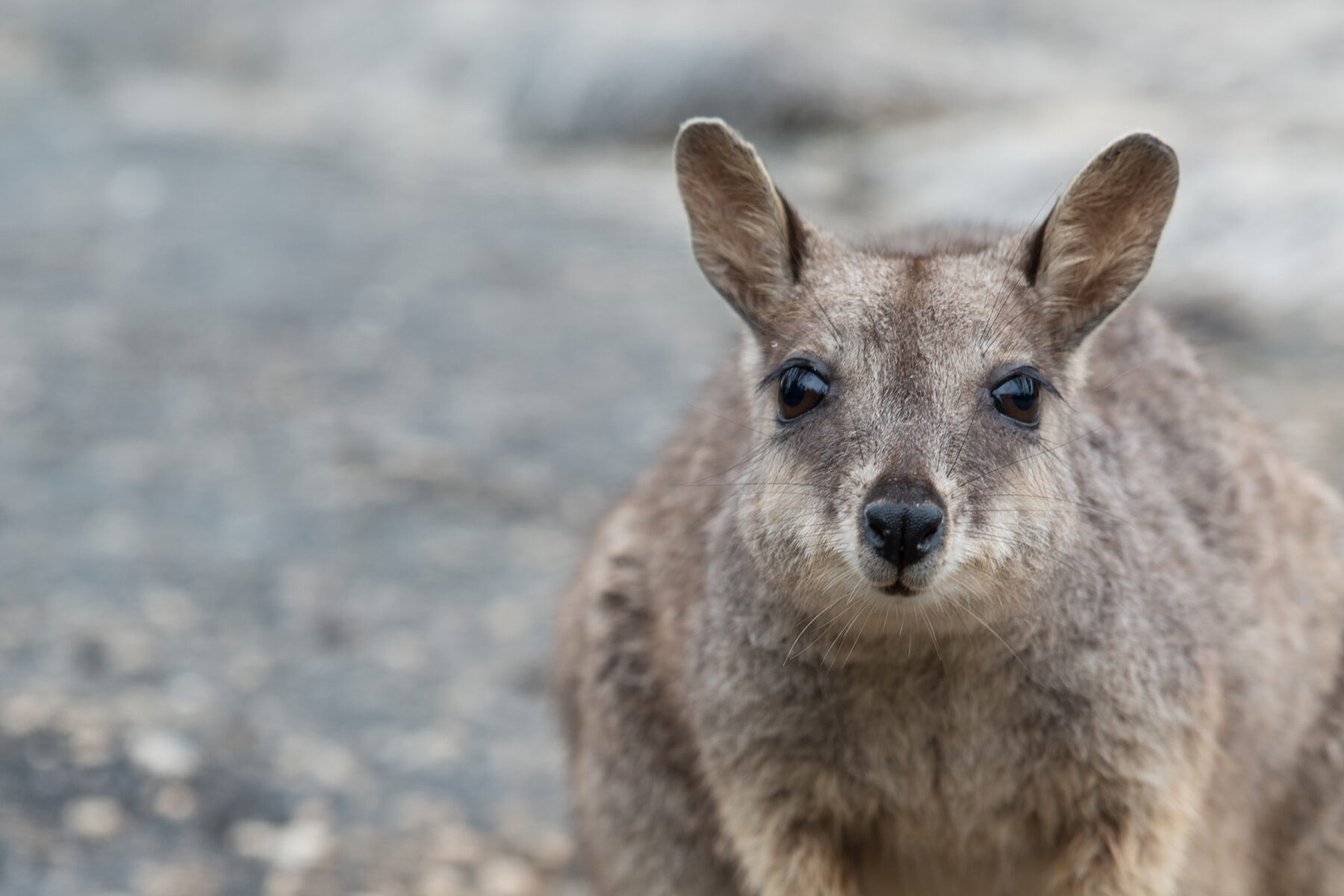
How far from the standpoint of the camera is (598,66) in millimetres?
12664

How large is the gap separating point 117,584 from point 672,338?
3762 mm

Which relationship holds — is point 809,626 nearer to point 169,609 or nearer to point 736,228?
point 736,228

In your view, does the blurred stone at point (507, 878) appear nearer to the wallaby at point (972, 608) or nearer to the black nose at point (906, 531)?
the wallaby at point (972, 608)

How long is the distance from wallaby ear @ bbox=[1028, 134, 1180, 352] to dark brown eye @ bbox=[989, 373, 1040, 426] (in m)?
0.18

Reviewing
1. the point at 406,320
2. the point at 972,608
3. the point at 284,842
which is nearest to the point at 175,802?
the point at 284,842

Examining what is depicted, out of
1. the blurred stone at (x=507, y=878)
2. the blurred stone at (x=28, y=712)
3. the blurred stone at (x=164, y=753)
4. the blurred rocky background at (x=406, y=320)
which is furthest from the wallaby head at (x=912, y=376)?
the blurred stone at (x=28, y=712)

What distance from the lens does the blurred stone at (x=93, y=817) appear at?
14.8 ft

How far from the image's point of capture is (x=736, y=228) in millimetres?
3646

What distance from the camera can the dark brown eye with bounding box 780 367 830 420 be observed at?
3.36 meters

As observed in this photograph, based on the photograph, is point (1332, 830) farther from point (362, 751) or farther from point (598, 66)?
point (598, 66)

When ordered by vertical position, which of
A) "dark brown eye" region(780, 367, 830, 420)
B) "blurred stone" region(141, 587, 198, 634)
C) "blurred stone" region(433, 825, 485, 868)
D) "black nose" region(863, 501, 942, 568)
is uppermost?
"dark brown eye" region(780, 367, 830, 420)

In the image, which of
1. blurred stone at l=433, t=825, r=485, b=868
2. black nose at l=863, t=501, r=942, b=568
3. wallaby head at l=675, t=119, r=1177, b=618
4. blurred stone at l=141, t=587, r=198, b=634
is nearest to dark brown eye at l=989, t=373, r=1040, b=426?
wallaby head at l=675, t=119, r=1177, b=618

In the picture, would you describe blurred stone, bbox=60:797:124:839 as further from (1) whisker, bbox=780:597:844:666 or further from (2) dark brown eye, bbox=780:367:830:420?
(2) dark brown eye, bbox=780:367:830:420

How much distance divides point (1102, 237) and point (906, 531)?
0.99 m
